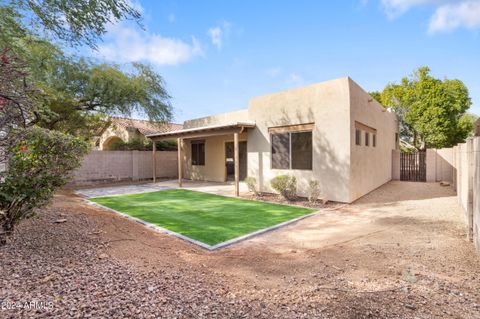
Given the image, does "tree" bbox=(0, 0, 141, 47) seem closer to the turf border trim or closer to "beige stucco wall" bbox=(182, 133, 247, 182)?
the turf border trim

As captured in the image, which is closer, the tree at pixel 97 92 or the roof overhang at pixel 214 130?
the roof overhang at pixel 214 130

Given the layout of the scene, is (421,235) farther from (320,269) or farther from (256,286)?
(256,286)

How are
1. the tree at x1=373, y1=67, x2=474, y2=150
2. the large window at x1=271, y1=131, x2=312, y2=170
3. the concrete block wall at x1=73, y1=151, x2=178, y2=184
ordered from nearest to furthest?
the large window at x1=271, y1=131, x2=312, y2=170 → the concrete block wall at x1=73, y1=151, x2=178, y2=184 → the tree at x1=373, y1=67, x2=474, y2=150

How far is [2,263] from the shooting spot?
10.3 ft

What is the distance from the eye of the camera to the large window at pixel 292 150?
952cm

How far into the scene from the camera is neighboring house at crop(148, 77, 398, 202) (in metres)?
8.66

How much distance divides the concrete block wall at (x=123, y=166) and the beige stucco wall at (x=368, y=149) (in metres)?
12.9

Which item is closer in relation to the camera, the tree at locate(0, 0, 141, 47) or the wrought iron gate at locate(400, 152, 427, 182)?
the tree at locate(0, 0, 141, 47)

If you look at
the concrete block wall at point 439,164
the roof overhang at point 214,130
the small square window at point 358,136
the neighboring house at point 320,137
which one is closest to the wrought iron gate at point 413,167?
the concrete block wall at point 439,164

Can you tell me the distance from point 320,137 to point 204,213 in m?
4.97

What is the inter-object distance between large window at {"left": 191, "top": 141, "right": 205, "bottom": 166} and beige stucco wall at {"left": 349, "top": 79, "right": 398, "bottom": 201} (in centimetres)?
963

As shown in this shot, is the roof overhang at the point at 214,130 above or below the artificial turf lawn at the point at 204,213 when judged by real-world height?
above

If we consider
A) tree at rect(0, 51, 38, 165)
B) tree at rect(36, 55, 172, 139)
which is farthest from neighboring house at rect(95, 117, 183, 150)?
tree at rect(0, 51, 38, 165)

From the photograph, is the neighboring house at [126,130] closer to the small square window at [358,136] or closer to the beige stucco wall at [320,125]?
the beige stucco wall at [320,125]
